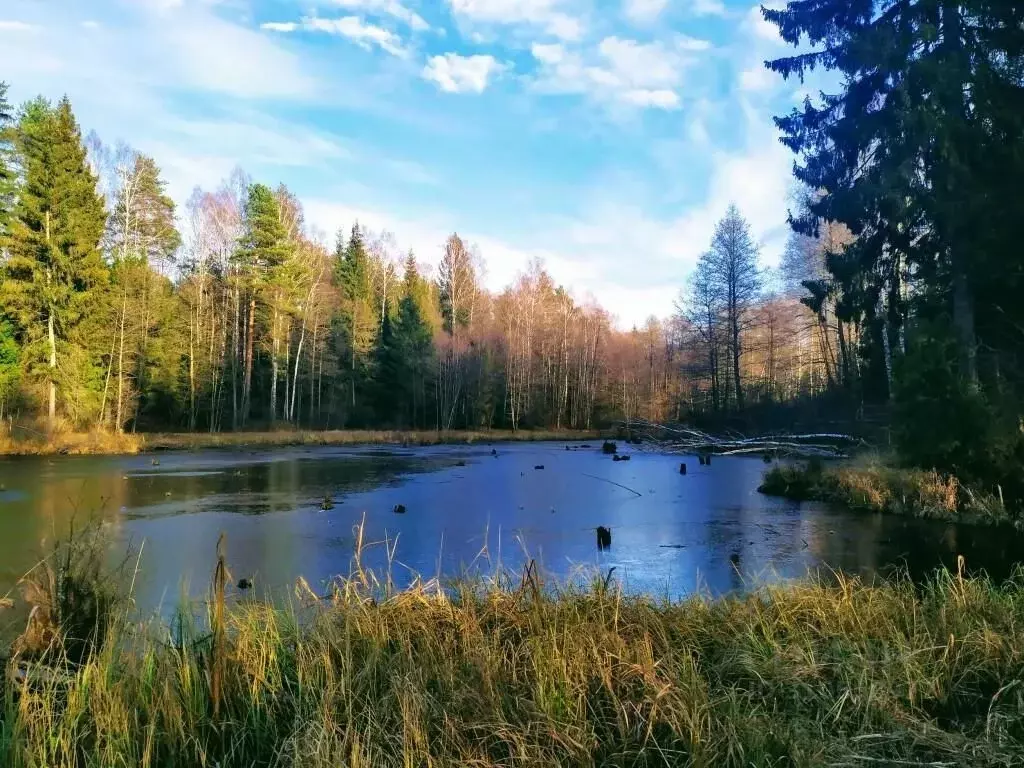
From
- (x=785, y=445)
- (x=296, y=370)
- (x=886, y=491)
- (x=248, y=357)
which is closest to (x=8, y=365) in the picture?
(x=248, y=357)

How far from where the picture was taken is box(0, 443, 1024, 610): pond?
796cm

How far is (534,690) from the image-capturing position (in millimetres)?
3098

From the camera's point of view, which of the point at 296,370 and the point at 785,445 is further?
the point at 296,370

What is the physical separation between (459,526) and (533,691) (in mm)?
8177

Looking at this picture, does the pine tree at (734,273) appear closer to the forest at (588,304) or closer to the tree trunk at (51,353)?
the forest at (588,304)

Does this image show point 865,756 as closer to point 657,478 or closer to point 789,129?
point 789,129

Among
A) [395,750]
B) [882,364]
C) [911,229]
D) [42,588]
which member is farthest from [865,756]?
[882,364]

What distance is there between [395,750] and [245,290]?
37.0m

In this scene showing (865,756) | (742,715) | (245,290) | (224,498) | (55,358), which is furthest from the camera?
(245,290)

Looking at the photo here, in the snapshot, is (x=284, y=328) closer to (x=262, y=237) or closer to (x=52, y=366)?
(x=262, y=237)

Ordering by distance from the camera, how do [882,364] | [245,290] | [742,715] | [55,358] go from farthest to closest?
[245,290], [55,358], [882,364], [742,715]

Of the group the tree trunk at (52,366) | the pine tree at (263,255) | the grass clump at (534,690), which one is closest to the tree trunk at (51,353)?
the tree trunk at (52,366)

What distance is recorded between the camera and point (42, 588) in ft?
13.4

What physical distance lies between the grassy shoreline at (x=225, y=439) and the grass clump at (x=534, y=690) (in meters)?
24.1
